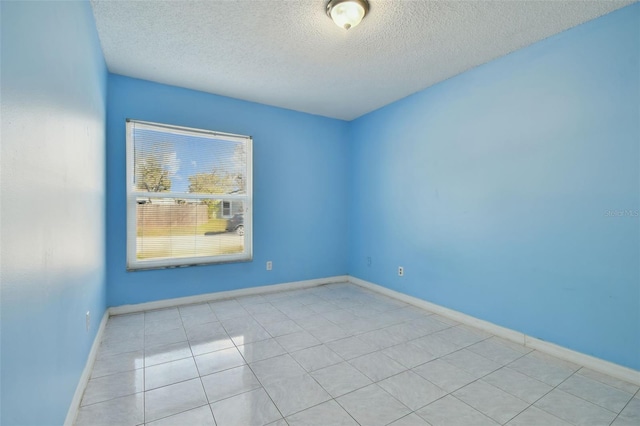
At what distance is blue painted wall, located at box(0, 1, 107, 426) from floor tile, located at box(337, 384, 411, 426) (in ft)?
4.67

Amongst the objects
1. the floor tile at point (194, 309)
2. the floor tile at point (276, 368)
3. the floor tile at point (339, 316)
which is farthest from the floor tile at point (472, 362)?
the floor tile at point (194, 309)

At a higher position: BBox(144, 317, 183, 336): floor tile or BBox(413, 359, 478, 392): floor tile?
BBox(144, 317, 183, 336): floor tile

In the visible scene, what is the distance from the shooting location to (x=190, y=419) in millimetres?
1581

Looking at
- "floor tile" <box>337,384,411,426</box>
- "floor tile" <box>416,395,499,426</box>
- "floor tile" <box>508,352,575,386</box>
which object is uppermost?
"floor tile" <box>337,384,411,426</box>

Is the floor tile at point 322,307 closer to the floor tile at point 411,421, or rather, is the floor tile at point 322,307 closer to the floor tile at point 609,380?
the floor tile at point 411,421

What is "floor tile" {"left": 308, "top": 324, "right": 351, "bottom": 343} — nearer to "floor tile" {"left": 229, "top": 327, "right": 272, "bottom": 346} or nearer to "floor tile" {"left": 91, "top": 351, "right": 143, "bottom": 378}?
"floor tile" {"left": 229, "top": 327, "right": 272, "bottom": 346}

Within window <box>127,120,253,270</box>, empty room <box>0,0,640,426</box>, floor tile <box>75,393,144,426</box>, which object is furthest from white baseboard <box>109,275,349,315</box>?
floor tile <box>75,393,144,426</box>

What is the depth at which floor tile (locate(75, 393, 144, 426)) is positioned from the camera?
61.5 inches

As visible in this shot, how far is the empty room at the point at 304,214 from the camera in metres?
1.43

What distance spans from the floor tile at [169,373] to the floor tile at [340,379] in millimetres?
886

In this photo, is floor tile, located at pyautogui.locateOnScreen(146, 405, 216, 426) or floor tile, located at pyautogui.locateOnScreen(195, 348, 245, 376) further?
floor tile, located at pyautogui.locateOnScreen(195, 348, 245, 376)

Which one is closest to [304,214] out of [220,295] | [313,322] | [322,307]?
[322,307]

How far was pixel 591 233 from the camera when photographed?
7.07 feet

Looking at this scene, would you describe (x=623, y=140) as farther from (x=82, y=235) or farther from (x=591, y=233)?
(x=82, y=235)
